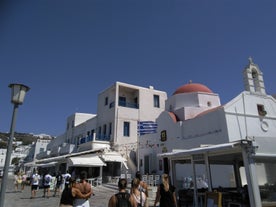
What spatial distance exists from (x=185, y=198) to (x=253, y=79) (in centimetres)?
1258

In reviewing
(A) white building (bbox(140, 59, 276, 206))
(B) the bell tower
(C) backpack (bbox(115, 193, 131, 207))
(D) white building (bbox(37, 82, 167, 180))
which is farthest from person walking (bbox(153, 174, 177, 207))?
(D) white building (bbox(37, 82, 167, 180))

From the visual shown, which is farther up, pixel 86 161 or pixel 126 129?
pixel 126 129

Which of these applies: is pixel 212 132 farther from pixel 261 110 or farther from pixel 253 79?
pixel 253 79

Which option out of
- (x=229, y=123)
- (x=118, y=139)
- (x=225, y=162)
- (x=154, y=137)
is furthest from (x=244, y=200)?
(x=118, y=139)

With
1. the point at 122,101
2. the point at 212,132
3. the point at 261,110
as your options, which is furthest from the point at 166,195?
the point at 122,101

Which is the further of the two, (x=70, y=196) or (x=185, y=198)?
(x=185, y=198)

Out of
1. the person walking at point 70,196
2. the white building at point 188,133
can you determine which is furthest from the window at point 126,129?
the person walking at point 70,196

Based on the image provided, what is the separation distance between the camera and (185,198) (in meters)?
10.4

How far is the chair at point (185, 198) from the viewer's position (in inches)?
410

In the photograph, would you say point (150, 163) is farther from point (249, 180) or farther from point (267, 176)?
point (249, 180)

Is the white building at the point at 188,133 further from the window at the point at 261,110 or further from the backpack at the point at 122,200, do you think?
the backpack at the point at 122,200

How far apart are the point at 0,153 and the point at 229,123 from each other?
3097 inches

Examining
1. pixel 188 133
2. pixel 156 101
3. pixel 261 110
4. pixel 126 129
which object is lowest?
pixel 188 133

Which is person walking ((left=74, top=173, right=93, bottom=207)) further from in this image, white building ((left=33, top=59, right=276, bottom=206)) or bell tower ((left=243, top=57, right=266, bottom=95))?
bell tower ((left=243, top=57, right=266, bottom=95))
